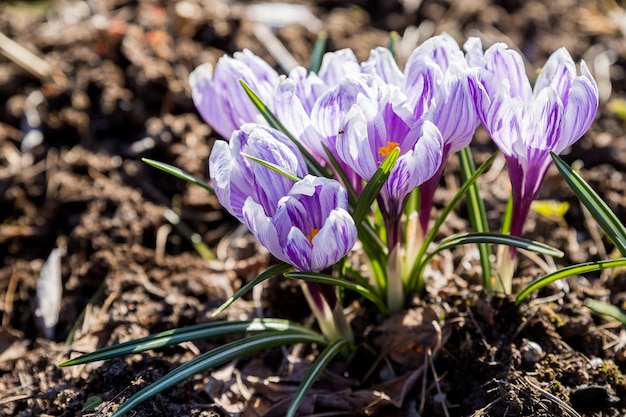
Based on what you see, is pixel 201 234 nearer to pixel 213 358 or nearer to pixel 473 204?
pixel 213 358

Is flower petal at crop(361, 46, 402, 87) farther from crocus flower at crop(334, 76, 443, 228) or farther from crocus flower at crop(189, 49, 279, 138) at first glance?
crocus flower at crop(189, 49, 279, 138)

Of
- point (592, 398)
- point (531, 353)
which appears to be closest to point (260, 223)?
point (531, 353)

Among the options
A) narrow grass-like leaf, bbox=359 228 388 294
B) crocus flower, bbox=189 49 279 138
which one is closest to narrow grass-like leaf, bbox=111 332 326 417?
narrow grass-like leaf, bbox=359 228 388 294

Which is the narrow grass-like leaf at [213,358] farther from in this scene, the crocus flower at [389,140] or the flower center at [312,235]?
the crocus flower at [389,140]

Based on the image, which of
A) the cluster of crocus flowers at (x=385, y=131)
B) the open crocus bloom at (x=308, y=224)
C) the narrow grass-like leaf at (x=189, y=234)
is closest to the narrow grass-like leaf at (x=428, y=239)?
the cluster of crocus flowers at (x=385, y=131)

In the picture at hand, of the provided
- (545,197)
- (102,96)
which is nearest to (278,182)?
(545,197)

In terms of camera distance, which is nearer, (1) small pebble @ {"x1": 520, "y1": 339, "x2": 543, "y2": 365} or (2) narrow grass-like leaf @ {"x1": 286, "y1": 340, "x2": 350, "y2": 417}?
(2) narrow grass-like leaf @ {"x1": 286, "y1": 340, "x2": 350, "y2": 417}

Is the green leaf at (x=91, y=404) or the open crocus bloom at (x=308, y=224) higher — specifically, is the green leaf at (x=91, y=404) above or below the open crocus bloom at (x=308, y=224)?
below
